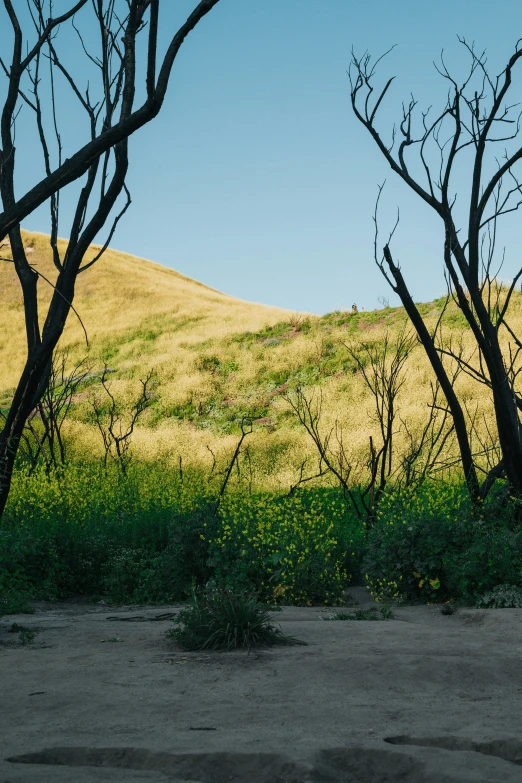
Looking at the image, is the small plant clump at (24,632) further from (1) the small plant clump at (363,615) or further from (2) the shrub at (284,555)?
(1) the small plant clump at (363,615)

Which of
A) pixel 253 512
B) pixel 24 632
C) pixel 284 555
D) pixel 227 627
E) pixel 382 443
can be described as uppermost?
pixel 382 443

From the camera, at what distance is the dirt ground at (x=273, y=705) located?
9.79ft

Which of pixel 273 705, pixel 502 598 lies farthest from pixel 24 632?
pixel 502 598

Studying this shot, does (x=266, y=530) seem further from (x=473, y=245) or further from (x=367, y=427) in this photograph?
(x=367, y=427)

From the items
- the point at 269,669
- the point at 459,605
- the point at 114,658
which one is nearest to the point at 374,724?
the point at 269,669

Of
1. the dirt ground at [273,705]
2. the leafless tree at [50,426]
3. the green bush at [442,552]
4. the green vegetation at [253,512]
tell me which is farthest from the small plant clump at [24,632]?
the green bush at [442,552]

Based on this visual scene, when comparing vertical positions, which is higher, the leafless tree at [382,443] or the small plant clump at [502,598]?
the leafless tree at [382,443]

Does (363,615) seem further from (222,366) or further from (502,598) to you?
(222,366)

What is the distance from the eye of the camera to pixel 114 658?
16.7 feet

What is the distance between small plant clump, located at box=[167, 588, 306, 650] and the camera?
5.35 metres

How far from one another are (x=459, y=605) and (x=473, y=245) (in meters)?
3.83

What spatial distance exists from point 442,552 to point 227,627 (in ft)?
9.65

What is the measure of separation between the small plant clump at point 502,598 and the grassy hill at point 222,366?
28.4 feet

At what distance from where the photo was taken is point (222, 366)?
94.4ft
